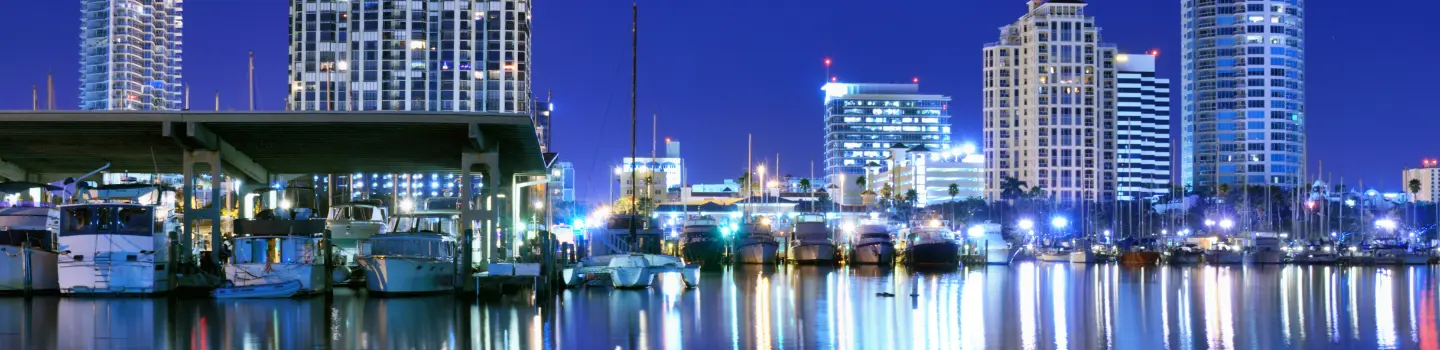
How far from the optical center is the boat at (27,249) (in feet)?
114

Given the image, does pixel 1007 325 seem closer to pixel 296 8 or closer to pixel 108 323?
pixel 108 323

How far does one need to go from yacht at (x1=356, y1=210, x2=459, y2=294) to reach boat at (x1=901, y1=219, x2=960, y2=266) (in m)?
33.6

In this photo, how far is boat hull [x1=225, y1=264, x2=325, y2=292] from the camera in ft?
113

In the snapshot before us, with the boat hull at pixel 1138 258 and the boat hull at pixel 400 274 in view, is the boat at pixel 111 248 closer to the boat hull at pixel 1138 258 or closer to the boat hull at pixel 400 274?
the boat hull at pixel 400 274

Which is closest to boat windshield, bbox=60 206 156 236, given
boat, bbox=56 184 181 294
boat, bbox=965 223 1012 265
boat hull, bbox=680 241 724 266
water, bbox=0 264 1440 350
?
boat, bbox=56 184 181 294

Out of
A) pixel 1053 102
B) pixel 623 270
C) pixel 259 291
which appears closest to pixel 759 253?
pixel 623 270

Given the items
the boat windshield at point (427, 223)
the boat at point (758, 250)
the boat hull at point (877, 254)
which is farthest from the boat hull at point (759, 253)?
the boat windshield at point (427, 223)

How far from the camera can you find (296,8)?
136 m

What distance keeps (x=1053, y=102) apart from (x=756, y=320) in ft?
554

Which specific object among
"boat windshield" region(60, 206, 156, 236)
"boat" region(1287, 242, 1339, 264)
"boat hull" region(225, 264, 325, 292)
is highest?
"boat windshield" region(60, 206, 156, 236)

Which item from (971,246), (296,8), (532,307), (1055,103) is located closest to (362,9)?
(296,8)

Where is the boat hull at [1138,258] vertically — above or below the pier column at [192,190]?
below

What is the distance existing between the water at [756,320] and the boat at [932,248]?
78.2 feet

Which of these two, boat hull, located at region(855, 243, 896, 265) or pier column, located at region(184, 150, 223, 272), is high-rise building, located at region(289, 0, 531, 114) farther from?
pier column, located at region(184, 150, 223, 272)
